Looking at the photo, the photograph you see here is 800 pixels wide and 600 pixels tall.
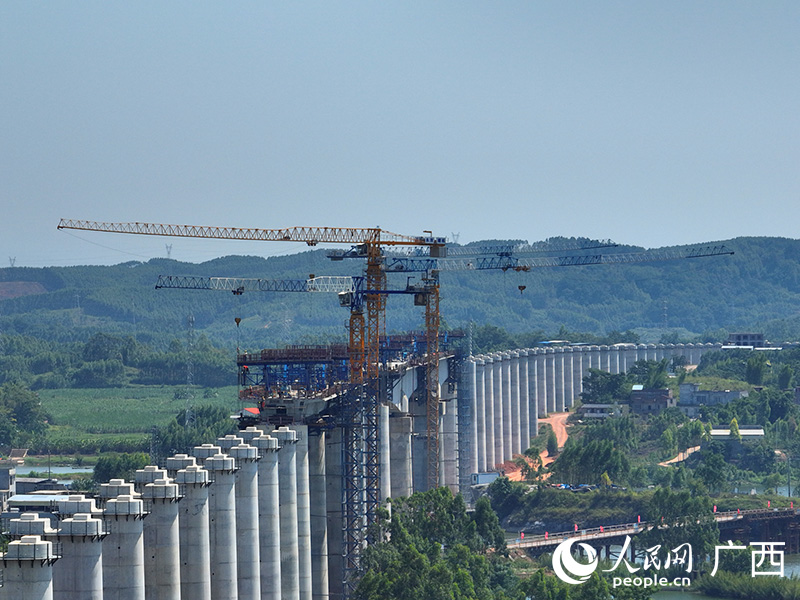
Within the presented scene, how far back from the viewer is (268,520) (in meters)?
109

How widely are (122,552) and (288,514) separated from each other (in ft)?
106

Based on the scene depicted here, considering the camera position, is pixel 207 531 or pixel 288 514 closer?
pixel 207 531

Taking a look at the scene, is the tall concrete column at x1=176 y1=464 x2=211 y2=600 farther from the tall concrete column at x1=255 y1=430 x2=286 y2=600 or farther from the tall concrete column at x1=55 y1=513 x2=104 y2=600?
the tall concrete column at x1=55 y1=513 x2=104 y2=600

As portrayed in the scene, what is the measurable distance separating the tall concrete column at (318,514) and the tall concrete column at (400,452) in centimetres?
3128

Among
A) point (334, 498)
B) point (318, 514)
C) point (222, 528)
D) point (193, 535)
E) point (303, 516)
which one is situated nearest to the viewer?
point (193, 535)

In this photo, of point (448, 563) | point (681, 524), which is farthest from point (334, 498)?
point (681, 524)

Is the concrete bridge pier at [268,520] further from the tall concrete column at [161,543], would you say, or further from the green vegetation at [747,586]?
the green vegetation at [747,586]

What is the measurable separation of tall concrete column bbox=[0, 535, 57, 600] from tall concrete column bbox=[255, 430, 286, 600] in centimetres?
3583

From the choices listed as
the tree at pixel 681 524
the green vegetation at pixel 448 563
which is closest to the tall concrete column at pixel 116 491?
the green vegetation at pixel 448 563

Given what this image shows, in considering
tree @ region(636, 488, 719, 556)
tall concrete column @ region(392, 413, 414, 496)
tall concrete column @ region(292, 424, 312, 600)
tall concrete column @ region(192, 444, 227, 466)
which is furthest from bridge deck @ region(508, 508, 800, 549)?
tall concrete column @ region(192, 444, 227, 466)

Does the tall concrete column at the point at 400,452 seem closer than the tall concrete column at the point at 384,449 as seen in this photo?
No

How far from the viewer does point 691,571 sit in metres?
154

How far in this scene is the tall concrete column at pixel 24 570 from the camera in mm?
72500

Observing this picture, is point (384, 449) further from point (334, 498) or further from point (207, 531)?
point (207, 531)
